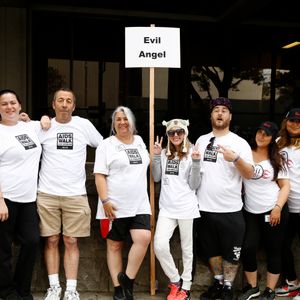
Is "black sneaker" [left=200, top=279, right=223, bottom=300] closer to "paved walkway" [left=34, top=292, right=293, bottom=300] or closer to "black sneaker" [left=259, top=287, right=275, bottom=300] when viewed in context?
"paved walkway" [left=34, top=292, right=293, bottom=300]

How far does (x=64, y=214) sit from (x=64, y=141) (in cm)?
63

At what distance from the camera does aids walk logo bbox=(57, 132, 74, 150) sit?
362cm

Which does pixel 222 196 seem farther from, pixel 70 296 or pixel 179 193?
pixel 70 296

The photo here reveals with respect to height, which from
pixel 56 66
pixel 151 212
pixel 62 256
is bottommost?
pixel 62 256

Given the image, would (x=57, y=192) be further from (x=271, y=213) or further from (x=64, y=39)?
(x=64, y=39)

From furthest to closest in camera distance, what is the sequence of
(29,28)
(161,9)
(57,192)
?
(161,9), (29,28), (57,192)

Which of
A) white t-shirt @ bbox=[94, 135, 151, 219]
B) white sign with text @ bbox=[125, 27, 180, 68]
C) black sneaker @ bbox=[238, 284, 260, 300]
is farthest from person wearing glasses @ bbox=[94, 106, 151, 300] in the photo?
black sneaker @ bbox=[238, 284, 260, 300]

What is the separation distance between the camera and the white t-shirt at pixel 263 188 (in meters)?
3.73

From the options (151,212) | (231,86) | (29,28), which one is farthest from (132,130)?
(231,86)

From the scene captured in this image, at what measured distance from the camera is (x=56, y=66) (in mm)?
9727

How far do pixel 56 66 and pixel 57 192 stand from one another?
6.69 metres

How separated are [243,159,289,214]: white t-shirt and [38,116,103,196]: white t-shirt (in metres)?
1.49

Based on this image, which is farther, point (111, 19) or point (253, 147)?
point (111, 19)

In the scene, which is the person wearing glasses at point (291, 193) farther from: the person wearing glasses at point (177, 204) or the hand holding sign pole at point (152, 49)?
the hand holding sign pole at point (152, 49)
